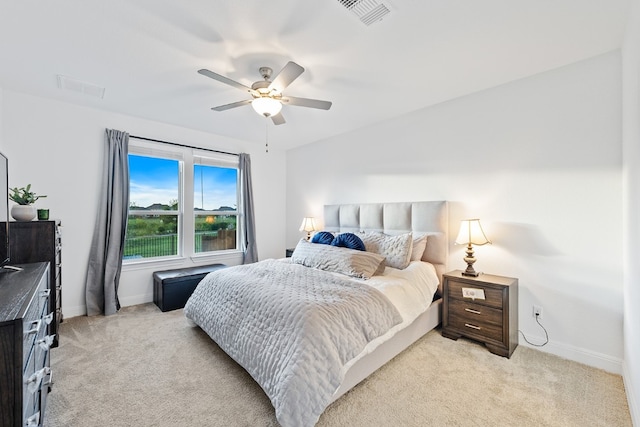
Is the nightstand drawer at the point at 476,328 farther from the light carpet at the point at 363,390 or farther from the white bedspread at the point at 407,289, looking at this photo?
the white bedspread at the point at 407,289

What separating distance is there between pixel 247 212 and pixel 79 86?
2.63 meters

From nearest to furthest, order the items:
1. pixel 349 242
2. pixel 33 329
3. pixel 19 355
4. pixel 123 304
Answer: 1. pixel 19 355
2. pixel 33 329
3. pixel 349 242
4. pixel 123 304

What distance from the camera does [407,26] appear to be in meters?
1.94

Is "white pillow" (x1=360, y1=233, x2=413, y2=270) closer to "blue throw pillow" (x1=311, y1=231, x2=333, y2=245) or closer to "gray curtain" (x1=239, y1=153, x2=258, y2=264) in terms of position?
"blue throw pillow" (x1=311, y1=231, x2=333, y2=245)

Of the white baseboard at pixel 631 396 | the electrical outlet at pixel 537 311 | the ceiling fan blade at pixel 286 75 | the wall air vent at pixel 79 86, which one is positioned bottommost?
the white baseboard at pixel 631 396

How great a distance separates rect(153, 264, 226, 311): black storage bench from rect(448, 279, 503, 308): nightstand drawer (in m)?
3.15

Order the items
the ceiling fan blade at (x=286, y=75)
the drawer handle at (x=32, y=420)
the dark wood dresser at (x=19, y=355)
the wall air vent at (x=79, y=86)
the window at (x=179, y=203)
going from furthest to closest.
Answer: the window at (x=179, y=203) → the wall air vent at (x=79, y=86) → the ceiling fan blade at (x=286, y=75) → the drawer handle at (x=32, y=420) → the dark wood dresser at (x=19, y=355)

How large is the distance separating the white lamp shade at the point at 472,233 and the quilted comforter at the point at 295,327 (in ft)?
3.70

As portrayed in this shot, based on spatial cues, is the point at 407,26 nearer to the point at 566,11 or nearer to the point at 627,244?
the point at 566,11

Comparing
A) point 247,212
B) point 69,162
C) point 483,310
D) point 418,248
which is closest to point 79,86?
point 69,162

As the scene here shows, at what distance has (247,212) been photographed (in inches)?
189

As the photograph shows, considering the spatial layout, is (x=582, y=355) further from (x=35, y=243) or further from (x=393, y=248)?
(x=35, y=243)

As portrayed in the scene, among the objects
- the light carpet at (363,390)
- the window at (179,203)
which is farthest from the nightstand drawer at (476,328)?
the window at (179,203)

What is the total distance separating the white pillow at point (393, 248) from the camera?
2963mm
